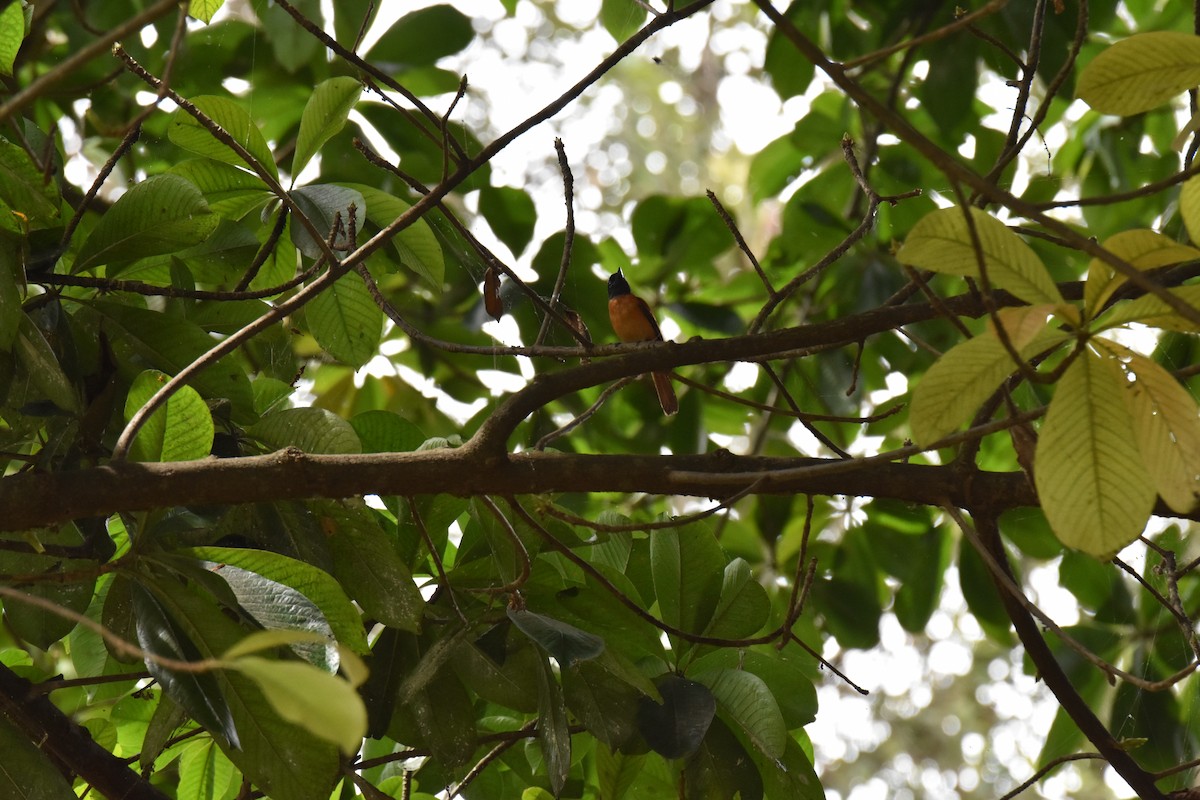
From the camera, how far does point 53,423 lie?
151 centimetres

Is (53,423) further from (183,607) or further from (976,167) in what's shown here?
(976,167)

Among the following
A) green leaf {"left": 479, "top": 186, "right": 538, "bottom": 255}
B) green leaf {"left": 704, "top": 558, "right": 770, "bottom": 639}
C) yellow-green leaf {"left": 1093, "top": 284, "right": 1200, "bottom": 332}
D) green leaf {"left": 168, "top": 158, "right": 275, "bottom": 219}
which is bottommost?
green leaf {"left": 704, "top": 558, "right": 770, "bottom": 639}

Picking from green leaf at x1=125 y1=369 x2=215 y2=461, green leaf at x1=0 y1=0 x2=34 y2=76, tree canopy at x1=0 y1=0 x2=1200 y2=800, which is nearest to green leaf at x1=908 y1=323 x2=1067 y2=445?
tree canopy at x1=0 y1=0 x2=1200 y2=800

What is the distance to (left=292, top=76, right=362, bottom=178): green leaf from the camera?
1.69 m

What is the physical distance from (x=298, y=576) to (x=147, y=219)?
23.5 inches

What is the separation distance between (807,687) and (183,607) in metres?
0.91

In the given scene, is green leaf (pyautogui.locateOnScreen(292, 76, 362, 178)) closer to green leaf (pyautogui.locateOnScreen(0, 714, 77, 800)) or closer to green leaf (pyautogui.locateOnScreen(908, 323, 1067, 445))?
green leaf (pyautogui.locateOnScreen(0, 714, 77, 800))

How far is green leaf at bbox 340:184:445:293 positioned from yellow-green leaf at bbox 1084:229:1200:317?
1131mm

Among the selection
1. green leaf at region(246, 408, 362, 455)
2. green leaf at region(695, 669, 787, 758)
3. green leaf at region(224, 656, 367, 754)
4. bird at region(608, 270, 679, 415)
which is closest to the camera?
green leaf at region(224, 656, 367, 754)

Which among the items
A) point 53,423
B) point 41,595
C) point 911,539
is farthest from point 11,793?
point 911,539

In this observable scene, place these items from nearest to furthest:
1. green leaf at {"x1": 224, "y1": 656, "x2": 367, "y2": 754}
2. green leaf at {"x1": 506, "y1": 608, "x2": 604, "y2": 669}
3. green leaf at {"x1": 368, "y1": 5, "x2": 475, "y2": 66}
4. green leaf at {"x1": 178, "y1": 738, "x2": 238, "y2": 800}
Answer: green leaf at {"x1": 224, "y1": 656, "x2": 367, "y2": 754} → green leaf at {"x1": 506, "y1": 608, "x2": 604, "y2": 669} → green leaf at {"x1": 178, "y1": 738, "x2": 238, "y2": 800} → green leaf at {"x1": 368, "y1": 5, "x2": 475, "y2": 66}

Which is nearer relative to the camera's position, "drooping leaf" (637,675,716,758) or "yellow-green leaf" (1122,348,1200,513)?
"yellow-green leaf" (1122,348,1200,513)

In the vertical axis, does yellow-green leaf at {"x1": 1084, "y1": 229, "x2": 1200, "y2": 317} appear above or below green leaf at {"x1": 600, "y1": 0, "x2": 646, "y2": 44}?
below

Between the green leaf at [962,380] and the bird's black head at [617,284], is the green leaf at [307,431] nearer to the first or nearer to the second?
the green leaf at [962,380]
